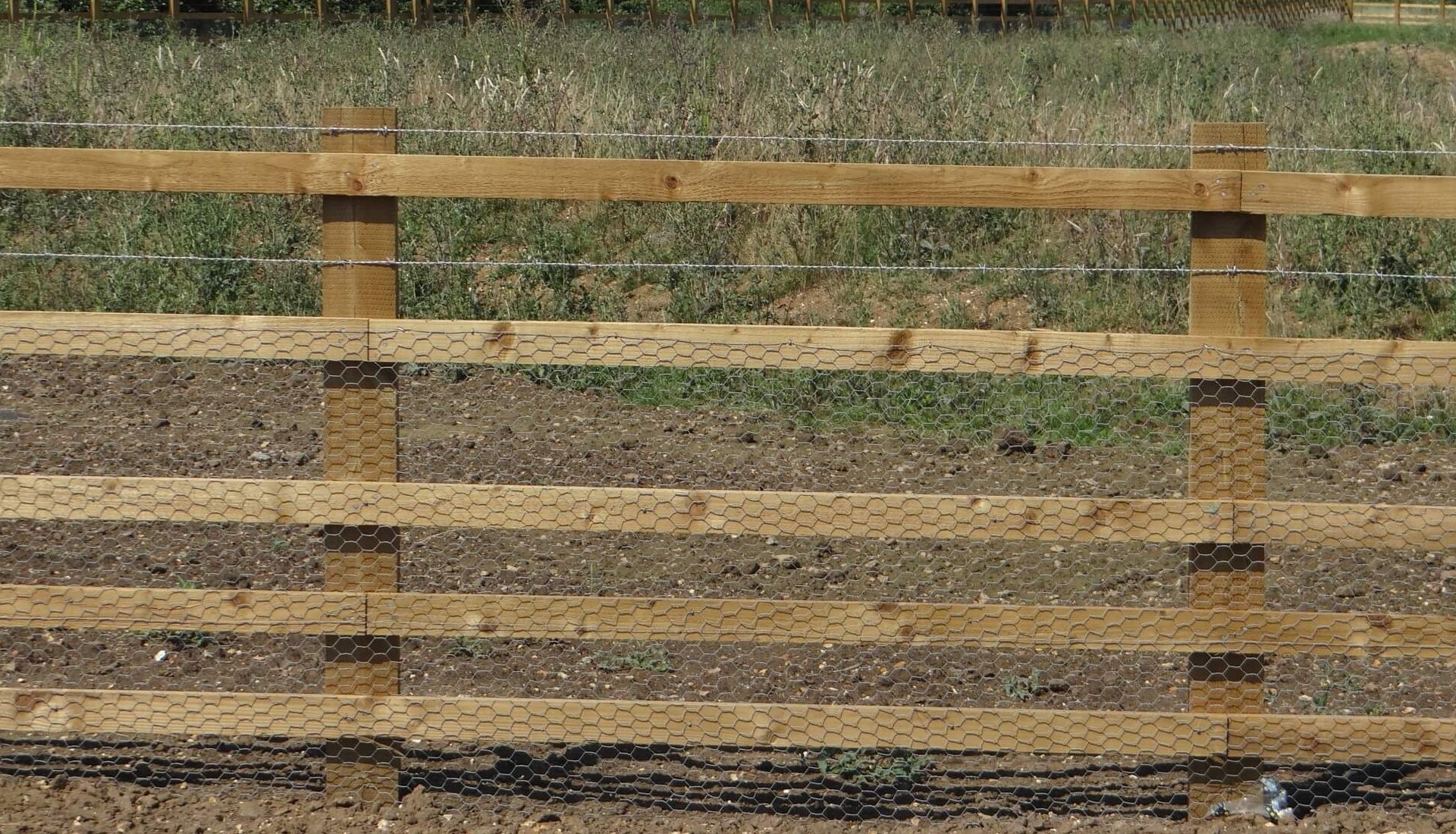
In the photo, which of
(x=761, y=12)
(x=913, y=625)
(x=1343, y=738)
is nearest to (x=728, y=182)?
(x=913, y=625)

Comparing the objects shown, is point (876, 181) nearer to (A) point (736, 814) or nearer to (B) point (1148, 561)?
(A) point (736, 814)

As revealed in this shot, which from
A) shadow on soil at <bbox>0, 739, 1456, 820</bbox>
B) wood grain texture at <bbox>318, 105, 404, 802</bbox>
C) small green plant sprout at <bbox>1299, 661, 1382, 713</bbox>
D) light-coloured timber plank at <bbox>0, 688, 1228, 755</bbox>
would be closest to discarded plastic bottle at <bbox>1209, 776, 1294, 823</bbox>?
shadow on soil at <bbox>0, 739, 1456, 820</bbox>

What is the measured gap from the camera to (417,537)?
6.02 m

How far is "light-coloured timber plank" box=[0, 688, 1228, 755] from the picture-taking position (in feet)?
12.9

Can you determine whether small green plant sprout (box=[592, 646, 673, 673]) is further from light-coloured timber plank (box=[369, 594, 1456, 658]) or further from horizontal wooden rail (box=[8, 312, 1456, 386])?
horizontal wooden rail (box=[8, 312, 1456, 386])

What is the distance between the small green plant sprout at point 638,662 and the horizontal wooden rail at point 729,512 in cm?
117

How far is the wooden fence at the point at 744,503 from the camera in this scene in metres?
3.80

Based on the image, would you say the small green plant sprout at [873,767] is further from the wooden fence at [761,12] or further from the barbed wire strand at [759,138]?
the wooden fence at [761,12]

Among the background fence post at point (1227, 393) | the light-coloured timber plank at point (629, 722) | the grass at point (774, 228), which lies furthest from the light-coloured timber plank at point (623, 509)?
the grass at point (774, 228)

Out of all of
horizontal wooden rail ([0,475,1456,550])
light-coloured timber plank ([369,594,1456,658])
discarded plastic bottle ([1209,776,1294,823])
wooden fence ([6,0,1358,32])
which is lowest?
discarded plastic bottle ([1209,776,1294,823])

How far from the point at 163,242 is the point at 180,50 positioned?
457 cm

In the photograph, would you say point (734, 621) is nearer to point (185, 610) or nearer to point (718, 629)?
point (718, 629)

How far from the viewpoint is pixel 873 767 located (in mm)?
4340

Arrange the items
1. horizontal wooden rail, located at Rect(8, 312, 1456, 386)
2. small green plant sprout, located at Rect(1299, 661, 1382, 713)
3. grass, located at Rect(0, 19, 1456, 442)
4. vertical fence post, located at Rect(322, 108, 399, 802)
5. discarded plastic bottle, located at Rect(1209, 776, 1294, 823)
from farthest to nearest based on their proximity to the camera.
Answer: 1. grass, located at Rect(0, 19, 1456, 442)
2. small green plant sprout, located at Rect(1299, 661, 1382, 713)
3. discarded plastic bottle, located at Rect(1209, 776, 1294, 823)
4. vertical fence post, located at Rect(322, 108, 399, 802)
5. horizontal wooden rail, located at Rect(8, 312, 1456, 386)
